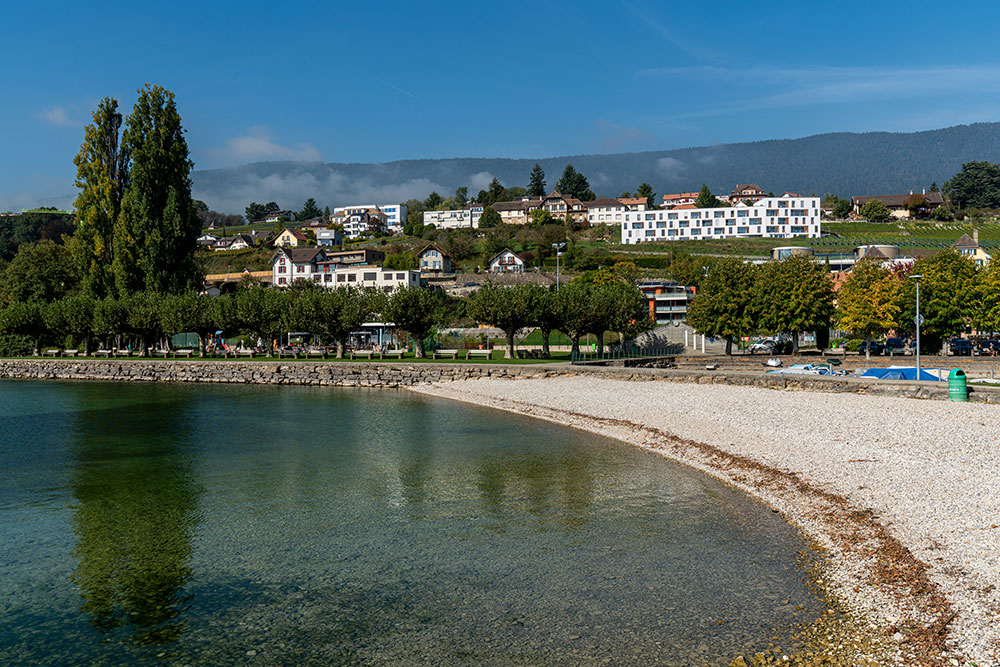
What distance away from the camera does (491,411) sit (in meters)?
40.5

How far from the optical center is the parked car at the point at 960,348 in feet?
198

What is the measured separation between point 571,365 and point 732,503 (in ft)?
113

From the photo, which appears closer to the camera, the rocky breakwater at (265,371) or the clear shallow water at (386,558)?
the clear shallow water at (386,558)

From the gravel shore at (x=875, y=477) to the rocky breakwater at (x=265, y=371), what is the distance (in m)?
15.5

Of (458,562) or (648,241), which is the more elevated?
(648,241)

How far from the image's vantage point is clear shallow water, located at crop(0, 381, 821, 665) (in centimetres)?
1140

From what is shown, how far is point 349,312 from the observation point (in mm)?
68062

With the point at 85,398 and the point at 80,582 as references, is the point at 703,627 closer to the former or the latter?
the point at 80,582

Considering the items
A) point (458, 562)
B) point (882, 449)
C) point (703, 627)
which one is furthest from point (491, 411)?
point (703, 627)

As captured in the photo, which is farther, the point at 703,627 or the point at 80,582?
the point at 80,582

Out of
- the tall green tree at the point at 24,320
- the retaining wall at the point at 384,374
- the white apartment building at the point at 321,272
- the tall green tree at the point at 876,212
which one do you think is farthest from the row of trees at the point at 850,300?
the tall green tree at the point at 876,212

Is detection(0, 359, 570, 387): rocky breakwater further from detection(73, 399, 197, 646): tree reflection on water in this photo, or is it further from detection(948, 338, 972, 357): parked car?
detection(948, 338, 972, 357): parked car

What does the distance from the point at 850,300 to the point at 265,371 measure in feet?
167

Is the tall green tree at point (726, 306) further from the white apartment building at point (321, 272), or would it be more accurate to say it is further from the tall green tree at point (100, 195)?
the white apartment building at point (321, 272)
